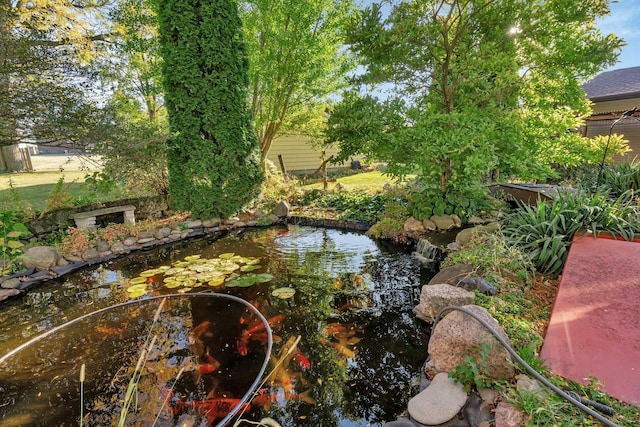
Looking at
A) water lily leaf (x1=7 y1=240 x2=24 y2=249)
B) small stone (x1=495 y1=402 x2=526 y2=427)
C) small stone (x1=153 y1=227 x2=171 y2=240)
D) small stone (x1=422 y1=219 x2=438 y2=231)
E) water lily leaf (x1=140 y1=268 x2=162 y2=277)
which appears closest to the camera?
small stone (x1=495 y1=402 x2=526 y2=427)

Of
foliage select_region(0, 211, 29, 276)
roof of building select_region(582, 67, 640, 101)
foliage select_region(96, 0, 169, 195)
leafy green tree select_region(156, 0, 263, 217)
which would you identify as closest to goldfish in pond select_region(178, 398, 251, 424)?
foliage select_region(0, 211, 29, 276)

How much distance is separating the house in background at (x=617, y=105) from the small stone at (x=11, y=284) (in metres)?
12.0

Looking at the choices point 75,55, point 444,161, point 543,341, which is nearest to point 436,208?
point 444,161

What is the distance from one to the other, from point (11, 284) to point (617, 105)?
1382 centimetres

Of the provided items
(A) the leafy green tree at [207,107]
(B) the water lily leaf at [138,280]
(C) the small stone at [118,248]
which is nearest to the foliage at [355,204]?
(A) the leafy green tree at [207,107]

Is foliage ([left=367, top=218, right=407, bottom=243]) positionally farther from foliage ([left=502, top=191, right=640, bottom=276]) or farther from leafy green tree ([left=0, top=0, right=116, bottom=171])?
leafy green tree ([left=0, top=0, right=116, bottom=171])

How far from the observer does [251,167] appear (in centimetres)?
647

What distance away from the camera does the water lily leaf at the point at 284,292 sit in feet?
11.7

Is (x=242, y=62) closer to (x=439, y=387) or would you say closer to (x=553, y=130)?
(x=553, y=130)

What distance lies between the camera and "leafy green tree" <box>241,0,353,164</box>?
6992mm

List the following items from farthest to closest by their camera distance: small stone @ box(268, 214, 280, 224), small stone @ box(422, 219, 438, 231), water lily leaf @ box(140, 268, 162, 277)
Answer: small stone @ box(268, 214, 280, 224)
small stone @ box(422, 219, 438, 231)
water lily leaf @ box(140, 268, 162, 277)

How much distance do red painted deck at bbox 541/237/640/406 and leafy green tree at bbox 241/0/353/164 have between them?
20.6 ft

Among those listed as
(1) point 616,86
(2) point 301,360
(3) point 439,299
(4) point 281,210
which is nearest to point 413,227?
(3) point 439,299

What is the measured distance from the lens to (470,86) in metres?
5.12
